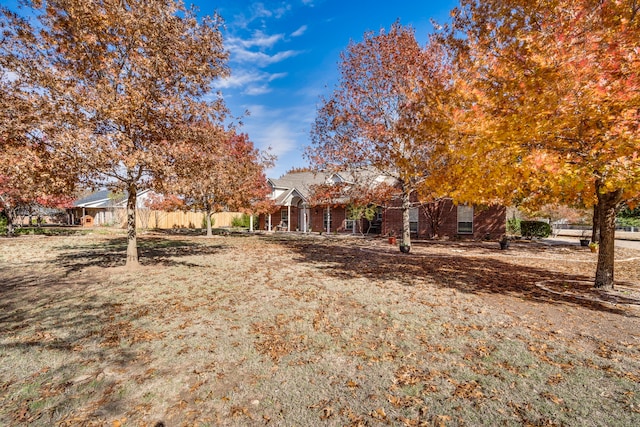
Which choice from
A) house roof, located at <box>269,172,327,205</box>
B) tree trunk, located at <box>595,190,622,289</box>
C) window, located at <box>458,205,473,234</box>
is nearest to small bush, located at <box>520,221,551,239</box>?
window, located at <box>458,205,473,234</box>

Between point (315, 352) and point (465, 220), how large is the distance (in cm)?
2153

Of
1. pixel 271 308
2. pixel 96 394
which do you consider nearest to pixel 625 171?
pixel 271 308

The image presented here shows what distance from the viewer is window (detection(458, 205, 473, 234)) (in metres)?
22.8

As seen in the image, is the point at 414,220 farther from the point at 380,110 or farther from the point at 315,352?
the point at 315,352

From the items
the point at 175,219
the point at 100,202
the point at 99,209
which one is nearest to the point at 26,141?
the point at 175,219

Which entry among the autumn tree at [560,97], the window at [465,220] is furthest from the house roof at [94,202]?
the autumn tree at [560,97]

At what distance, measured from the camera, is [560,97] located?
18.8 feet

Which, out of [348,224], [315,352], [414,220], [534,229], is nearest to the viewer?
[315,352]

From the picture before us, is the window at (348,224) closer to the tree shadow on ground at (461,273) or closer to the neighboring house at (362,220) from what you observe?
the neighboring house at (362,220)

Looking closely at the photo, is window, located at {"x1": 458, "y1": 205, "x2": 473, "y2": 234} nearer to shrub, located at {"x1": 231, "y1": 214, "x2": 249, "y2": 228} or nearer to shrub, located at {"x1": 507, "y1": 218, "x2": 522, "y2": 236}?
shrub, located at {"x1": 507, "y1": 218, "x2": 522, "y2": 236}

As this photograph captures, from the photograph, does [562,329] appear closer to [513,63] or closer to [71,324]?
[513,63]

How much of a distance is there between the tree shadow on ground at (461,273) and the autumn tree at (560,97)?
2496mm

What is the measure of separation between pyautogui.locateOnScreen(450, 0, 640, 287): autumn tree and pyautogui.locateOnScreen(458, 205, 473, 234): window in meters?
15.8

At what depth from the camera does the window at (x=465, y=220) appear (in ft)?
74.9
